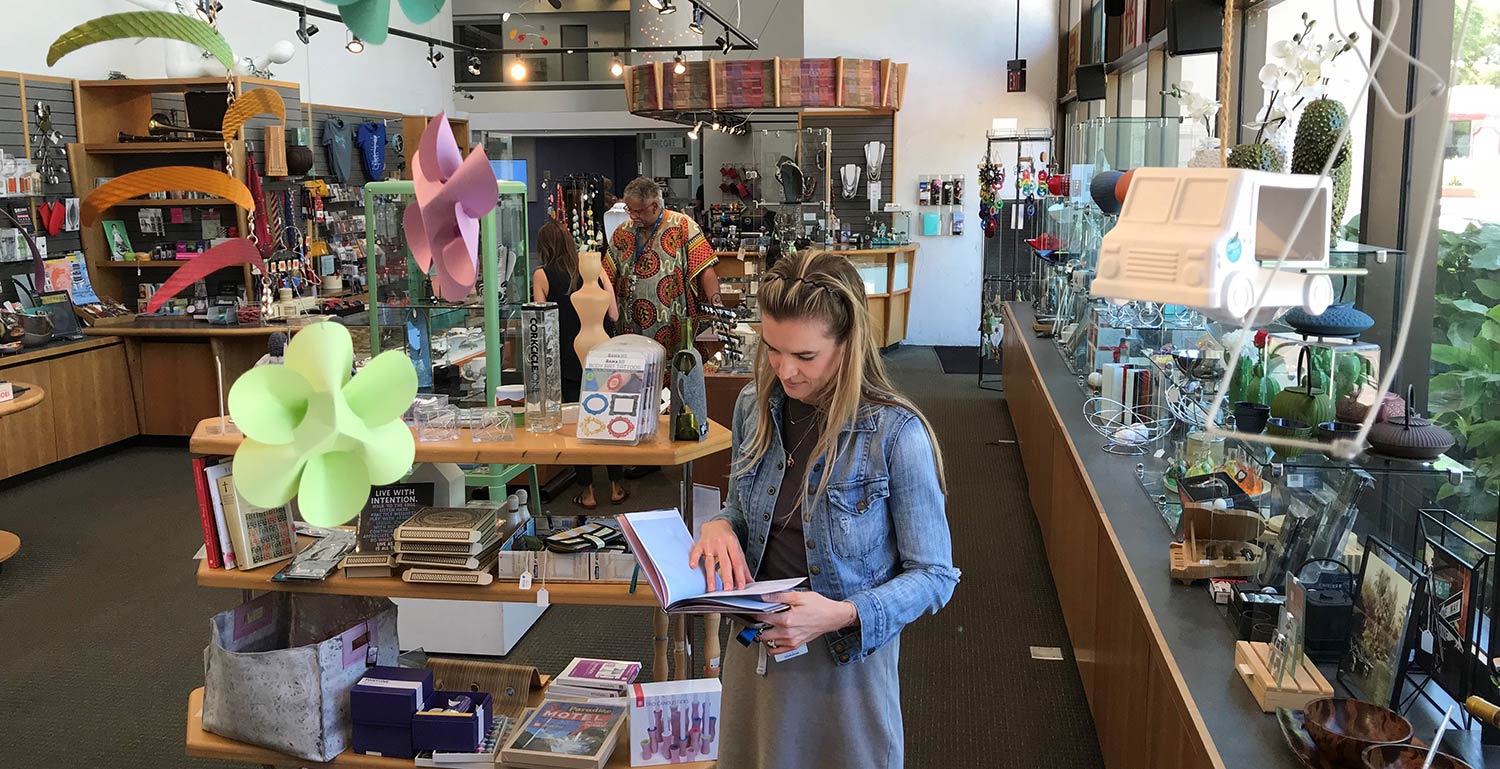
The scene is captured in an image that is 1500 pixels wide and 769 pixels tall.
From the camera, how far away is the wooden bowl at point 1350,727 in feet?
6.27

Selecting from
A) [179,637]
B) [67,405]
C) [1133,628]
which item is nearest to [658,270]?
[179,637]

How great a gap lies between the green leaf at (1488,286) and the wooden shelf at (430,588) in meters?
2.24

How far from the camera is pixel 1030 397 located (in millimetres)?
6445

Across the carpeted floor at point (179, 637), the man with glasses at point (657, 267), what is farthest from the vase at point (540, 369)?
the man with glasses at point (657, 267)

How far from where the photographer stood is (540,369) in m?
3.11

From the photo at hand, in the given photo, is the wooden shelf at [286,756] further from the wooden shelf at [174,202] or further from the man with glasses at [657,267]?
the wooden shelf at [174,202]

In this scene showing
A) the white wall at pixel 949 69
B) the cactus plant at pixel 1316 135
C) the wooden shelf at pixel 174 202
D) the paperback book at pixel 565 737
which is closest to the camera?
the cactus plant at pixel 1316 135

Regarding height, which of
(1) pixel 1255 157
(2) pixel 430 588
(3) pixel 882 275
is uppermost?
(1) pixel 1255 157

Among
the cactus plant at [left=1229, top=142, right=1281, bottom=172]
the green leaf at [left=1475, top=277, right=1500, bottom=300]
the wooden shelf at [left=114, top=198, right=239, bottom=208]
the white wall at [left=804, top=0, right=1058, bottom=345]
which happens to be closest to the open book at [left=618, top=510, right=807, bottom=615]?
the cactus plant at [left=1229, top=142, right=1281, bottom=172]

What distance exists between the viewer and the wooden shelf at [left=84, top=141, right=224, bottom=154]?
8.13m

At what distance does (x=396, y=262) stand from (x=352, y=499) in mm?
3431

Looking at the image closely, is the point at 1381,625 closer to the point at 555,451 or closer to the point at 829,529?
the point at 829,529

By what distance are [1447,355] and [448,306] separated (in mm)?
3202

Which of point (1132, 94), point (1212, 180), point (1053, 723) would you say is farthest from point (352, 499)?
point (1132, 94)
